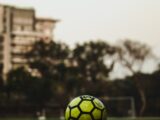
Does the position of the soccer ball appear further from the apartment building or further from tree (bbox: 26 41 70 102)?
the apartment building

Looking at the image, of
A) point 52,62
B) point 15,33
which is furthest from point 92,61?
point 15,33

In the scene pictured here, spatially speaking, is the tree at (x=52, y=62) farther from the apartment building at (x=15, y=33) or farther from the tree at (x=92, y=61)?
the apartment building at (x=15, y=33)

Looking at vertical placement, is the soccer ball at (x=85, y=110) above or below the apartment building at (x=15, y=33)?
A: below

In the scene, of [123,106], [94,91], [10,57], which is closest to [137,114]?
[123,106]

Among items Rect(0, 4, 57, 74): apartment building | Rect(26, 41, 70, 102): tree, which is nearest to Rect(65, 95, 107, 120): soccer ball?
Rect(26, 41, 70, 102): tree

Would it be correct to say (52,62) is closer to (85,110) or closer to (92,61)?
(92,61)

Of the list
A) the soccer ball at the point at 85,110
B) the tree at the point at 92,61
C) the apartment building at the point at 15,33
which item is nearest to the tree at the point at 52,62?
the tree at the point at 92,61

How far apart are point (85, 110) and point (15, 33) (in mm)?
87696

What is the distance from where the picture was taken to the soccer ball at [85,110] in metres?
8.63

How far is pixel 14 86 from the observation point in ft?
182

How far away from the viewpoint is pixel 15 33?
9506cm

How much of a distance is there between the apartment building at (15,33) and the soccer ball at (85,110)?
267 ft

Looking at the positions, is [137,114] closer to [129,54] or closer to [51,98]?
[129,54]

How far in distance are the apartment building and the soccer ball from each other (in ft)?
267
